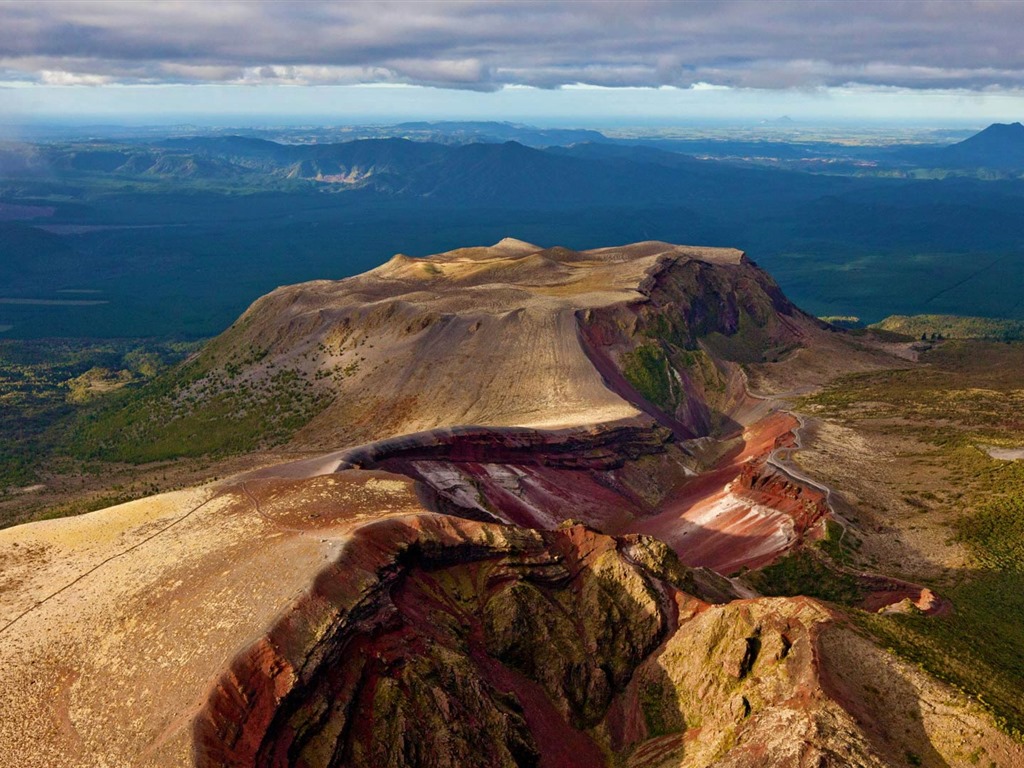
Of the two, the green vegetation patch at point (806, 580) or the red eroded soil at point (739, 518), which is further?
the red eroded soil at point (739, 518)

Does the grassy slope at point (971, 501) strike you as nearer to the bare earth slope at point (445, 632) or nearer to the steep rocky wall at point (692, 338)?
the bare earth slope at point (445, 632)

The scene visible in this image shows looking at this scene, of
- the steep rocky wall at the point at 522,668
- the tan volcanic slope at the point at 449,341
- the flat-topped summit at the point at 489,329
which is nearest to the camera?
the steep rocky wall at the point at 522,668

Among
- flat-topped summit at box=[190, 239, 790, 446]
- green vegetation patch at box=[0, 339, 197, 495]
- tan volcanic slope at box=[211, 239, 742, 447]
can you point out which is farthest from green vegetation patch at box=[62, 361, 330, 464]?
green vegetation patch at box=[0, 339, 197, 495]

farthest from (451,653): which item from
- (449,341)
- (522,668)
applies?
(449,341)

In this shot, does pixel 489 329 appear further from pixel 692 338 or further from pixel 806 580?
pixel 806 580

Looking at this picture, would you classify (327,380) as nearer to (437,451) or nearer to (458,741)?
(437,451)

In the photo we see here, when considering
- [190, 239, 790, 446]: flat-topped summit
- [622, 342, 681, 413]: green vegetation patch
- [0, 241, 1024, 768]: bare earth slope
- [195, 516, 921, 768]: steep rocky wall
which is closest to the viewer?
[0, 241, 1024, 768]: bare earth slope

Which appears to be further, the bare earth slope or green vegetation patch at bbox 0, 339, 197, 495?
green vegetation patch at bbox 0, 339, 197, 495

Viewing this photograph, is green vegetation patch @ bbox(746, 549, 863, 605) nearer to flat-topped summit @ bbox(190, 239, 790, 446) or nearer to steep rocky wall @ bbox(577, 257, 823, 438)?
flat-topped summit @ bbox(190, 239, 790, 446)

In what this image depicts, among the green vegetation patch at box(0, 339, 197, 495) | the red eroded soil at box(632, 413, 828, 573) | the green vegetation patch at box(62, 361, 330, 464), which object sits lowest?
the green vegetation patch at box(0, 339, 197, 495)

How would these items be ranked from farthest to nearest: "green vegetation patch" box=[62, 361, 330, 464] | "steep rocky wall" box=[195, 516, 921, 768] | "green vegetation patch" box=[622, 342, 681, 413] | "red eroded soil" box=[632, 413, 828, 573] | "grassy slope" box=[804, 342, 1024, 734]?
"green vegetation patch" box=[622, 342, 681, 413], "green vegetation patch" box=[62, 361, 330, 464], "red eroded soil" box=[632, 413, 828, 573], "grassy slope" box=[804, 342, 1024, 734], "steep rocky wall" box=[195, 516, 921, 768]

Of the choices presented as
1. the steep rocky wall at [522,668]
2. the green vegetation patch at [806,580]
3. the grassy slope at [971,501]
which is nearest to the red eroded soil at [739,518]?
the green vegetation patch at [806,580]
